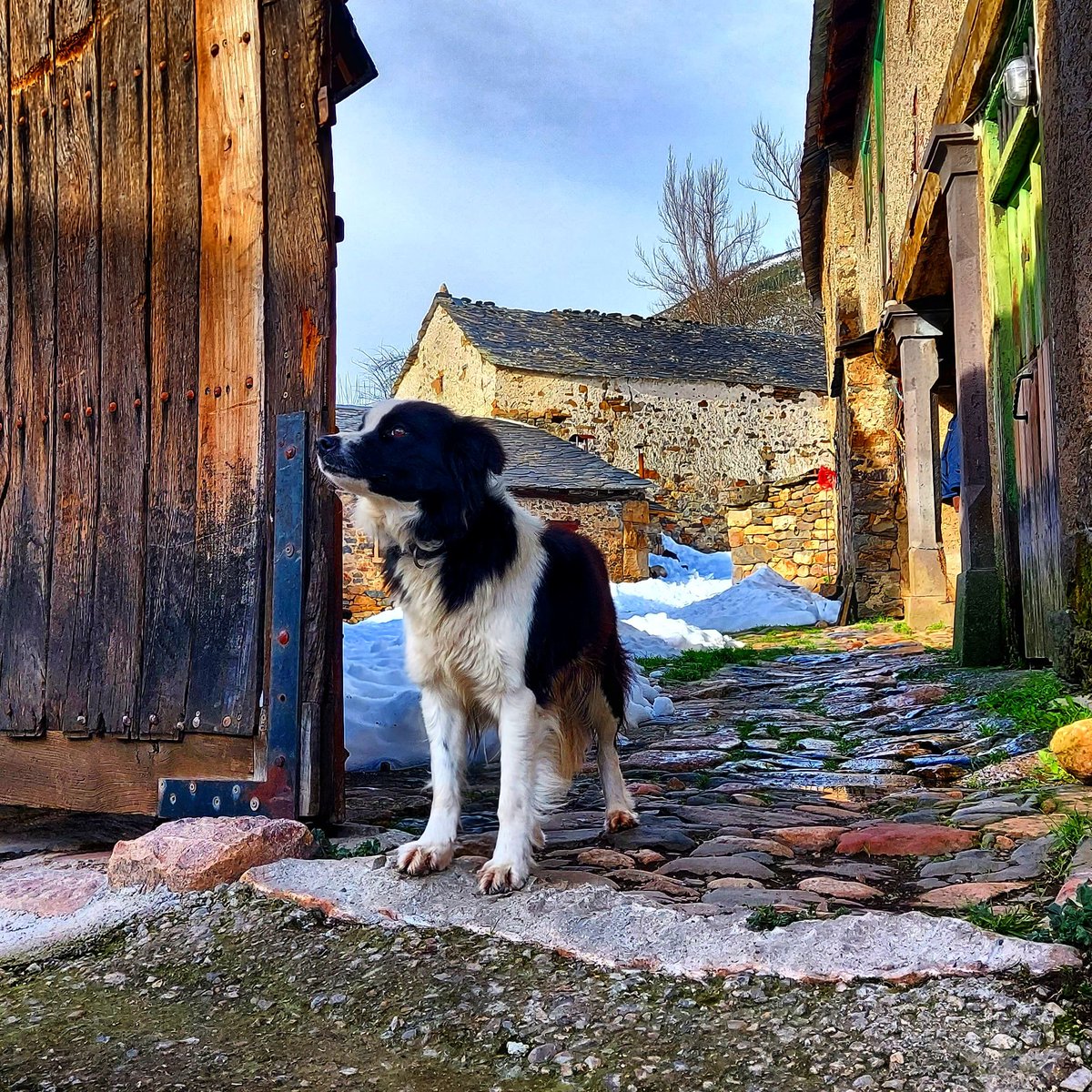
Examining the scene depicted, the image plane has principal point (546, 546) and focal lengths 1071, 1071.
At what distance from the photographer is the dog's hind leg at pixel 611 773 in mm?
3400

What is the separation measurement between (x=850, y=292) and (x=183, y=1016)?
45.0 feet

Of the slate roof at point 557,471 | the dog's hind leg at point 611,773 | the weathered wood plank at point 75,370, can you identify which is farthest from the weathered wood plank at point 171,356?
the slate roof at point 557,471

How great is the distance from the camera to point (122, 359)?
3.42 metres

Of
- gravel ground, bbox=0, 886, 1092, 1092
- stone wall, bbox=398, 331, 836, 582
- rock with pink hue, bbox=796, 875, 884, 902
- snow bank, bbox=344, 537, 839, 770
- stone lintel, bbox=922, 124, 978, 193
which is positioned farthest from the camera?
stone wall, bbox=398, 331, 836, 582

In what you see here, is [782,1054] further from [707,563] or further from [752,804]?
[707,563]

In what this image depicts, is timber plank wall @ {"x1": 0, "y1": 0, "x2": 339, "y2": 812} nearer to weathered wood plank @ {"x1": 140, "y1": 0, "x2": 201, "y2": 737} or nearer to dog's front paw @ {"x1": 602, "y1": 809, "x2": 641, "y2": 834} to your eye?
weathered wood plank @ {"x1": 140, "y1": 0, "x2": 201, "y2": 737}

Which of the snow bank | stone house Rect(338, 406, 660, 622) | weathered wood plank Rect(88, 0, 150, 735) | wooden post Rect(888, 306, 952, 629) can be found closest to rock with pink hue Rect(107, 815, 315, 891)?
weathered wood plank Rect(88, 0, 150, 735)

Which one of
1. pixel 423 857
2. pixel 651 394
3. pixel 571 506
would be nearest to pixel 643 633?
pixel 423 857

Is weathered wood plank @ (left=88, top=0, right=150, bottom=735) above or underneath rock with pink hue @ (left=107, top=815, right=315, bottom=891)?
above

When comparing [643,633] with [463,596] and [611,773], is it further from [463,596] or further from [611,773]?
[463,596]

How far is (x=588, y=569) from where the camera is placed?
3.34m

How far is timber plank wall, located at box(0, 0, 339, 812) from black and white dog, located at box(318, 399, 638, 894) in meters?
0.34

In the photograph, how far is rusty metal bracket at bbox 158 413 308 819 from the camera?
10.0 feet

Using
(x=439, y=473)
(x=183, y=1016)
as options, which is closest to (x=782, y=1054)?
(x=183, y=1016)
